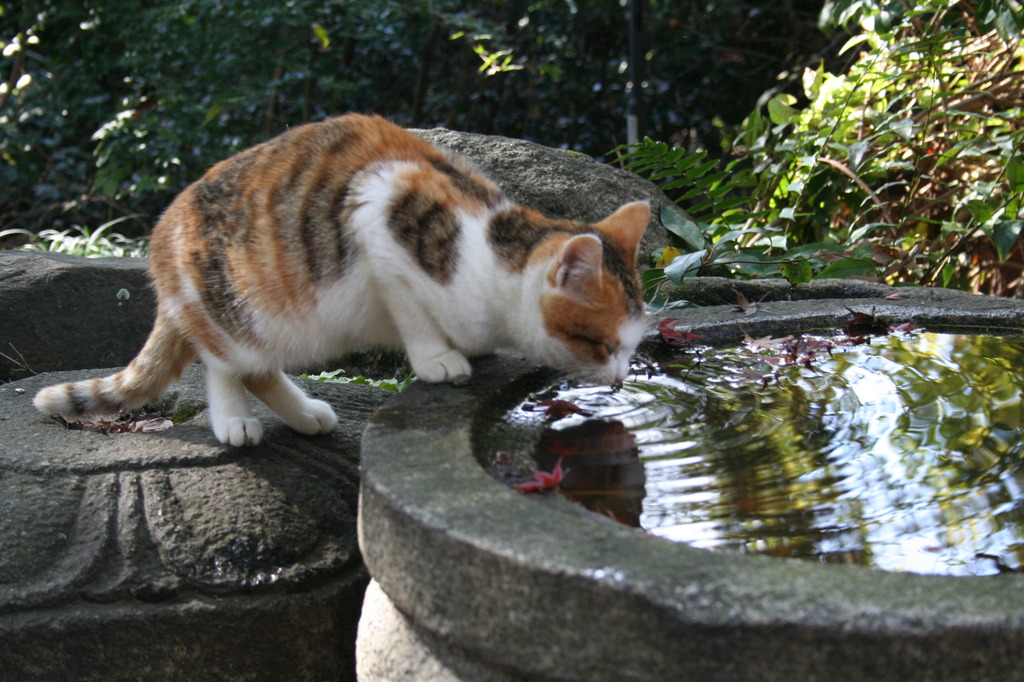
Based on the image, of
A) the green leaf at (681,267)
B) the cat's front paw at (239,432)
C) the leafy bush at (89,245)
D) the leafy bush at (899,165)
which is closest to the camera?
the cat's front paw at (239,432)

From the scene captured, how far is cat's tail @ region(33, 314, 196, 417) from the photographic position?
2.52 m

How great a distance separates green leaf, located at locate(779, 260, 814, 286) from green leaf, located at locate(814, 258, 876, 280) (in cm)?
10

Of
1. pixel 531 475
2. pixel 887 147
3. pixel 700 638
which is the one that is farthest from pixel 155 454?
pixel 887 147

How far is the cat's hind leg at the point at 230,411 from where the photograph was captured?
7.73 ft

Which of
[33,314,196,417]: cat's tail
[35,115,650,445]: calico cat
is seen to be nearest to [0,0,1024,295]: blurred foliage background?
[35,115,650,445]: calico cat

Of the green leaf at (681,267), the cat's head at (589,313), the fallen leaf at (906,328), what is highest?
the cat's head at (589,313)

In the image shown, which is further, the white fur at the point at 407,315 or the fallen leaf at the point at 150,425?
the fallen leaf at the point at 150,425

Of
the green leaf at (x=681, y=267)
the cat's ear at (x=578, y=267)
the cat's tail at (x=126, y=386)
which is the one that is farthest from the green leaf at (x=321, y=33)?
Answer: the cat's ear at (x=578, y=267)

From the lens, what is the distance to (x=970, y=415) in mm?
2094

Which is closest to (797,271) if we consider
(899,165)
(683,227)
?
(683,227)

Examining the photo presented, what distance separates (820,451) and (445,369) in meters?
0.87

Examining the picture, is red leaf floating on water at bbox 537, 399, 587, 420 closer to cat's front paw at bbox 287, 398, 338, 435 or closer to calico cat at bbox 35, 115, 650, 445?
calico cat at bbox 35, 115, 650, 445

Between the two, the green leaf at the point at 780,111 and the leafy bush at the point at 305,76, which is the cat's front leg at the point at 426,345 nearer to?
the green leaf at the point at 780,111

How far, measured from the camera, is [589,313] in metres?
2.23
